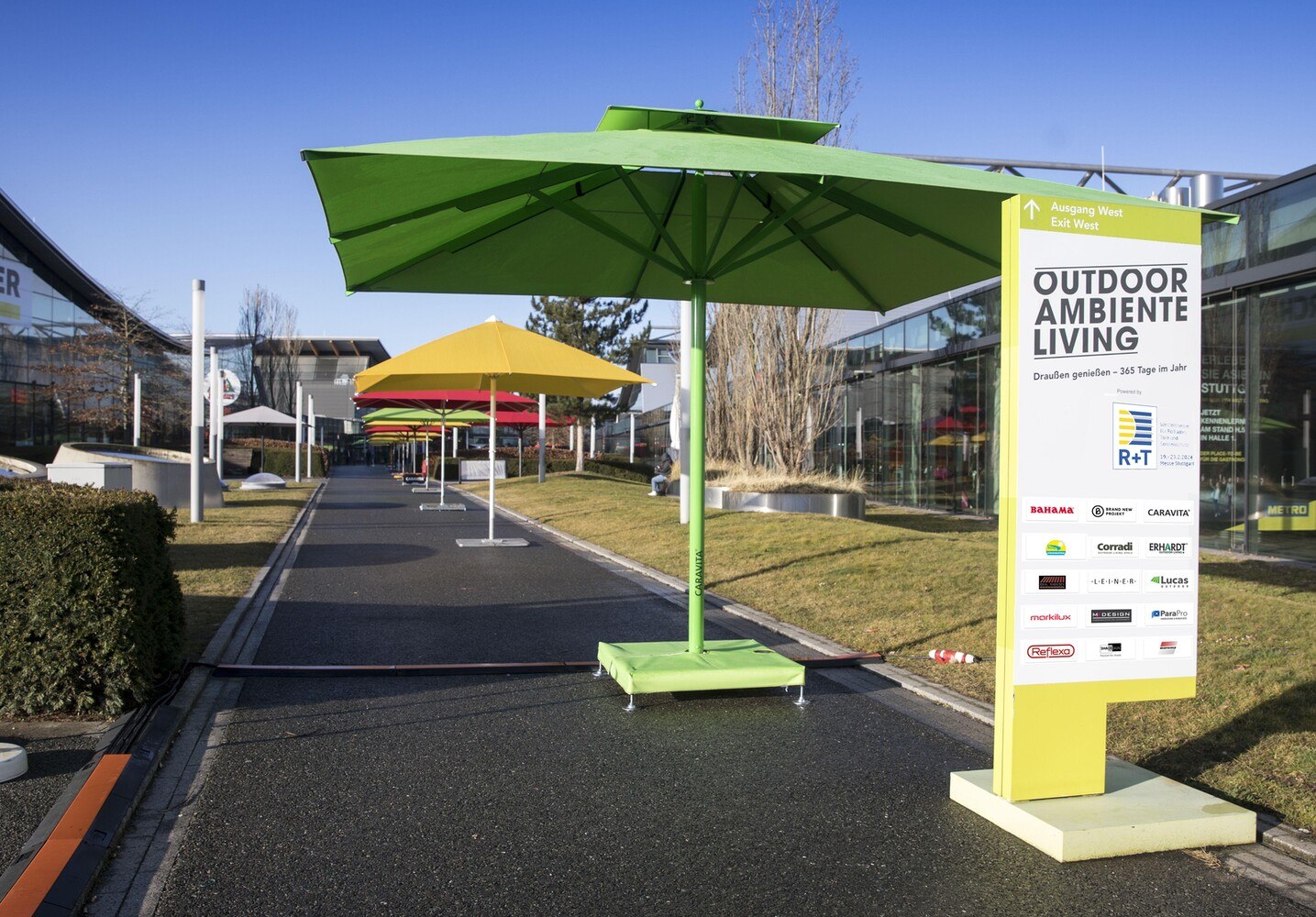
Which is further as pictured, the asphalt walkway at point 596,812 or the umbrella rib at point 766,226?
the umbrella rib at point 766,226

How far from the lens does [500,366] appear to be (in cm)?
1249

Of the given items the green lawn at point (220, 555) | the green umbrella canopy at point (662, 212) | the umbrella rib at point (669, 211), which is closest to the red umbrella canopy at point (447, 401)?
the green lawn at point (220, 555)

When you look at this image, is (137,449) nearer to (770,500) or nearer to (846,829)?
(770,500)

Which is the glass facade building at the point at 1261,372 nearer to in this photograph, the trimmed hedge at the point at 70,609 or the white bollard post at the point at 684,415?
the white bollard post at the point at 684,415

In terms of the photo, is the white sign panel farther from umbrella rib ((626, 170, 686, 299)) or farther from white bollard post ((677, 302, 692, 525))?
white bollard post ((677, 302, 692, 525))

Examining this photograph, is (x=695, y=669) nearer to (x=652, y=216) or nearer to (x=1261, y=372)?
(x=652, y=216)

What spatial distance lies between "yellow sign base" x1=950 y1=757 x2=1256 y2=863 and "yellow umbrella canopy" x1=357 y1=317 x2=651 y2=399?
30.5 feet

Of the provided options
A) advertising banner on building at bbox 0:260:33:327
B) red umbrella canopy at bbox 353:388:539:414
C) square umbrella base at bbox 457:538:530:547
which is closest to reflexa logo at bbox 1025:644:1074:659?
square umbrella base at bbox 457:538:530:547

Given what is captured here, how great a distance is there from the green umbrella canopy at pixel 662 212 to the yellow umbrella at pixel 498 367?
537cm

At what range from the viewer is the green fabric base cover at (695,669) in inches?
215

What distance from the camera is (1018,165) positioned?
16.9 metres

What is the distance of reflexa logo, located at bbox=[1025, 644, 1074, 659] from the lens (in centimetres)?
376

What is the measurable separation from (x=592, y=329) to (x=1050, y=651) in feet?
123

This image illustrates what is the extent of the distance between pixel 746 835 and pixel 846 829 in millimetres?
386
